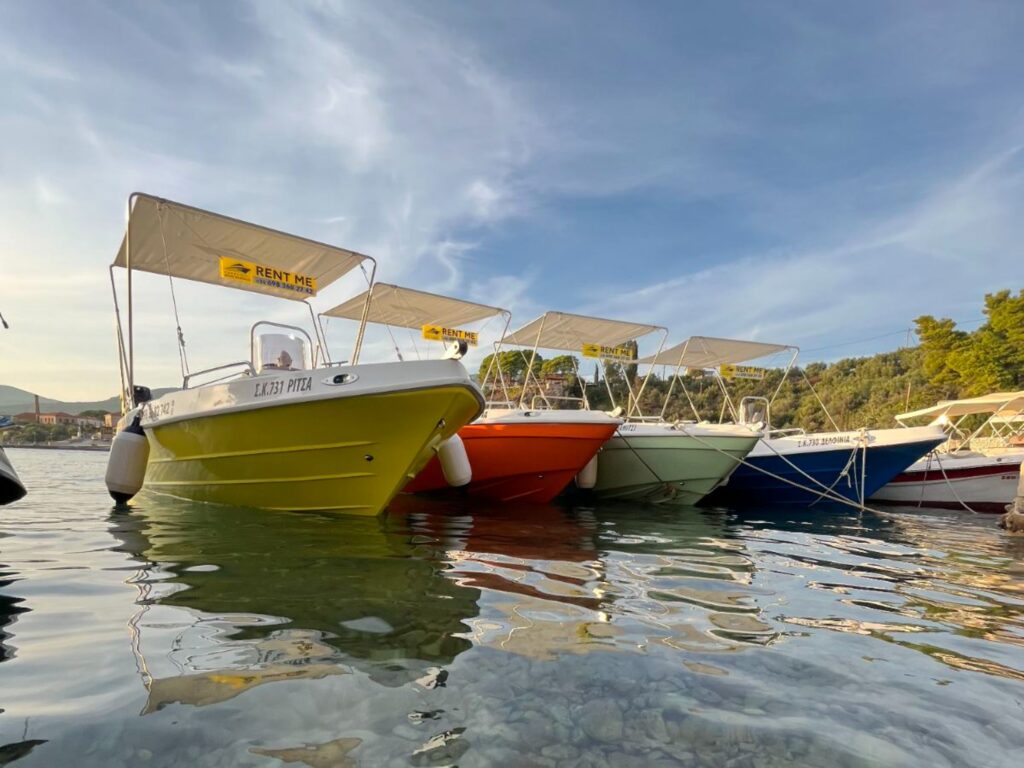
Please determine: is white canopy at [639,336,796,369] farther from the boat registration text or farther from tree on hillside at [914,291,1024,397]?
tree on hillside at [914,291,1024,397]

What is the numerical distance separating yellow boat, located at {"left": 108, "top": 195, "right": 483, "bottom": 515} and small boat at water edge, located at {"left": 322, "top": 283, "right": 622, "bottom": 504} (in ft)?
7.42

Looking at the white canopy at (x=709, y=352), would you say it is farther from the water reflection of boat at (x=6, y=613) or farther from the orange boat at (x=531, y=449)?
the water reflection of boat at (x=6, y=613)

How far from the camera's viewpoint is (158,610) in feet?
10.2

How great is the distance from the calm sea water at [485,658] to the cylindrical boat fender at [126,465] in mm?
2406

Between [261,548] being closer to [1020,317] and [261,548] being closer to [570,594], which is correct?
[570,594]

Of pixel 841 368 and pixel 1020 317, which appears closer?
pixel 1020 317

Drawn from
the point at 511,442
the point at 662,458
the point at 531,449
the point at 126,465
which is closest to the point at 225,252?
the point at 126,465

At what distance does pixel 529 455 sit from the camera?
10.8m

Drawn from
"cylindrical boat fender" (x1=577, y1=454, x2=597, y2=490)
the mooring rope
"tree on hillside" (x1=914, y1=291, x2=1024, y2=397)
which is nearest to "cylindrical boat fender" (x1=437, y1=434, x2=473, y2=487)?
"cylindrical boat fender" (x1=577, y1=454, x2=597, y2=490)

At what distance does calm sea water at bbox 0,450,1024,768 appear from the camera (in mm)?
1880

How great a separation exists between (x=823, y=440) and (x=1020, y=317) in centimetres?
2584

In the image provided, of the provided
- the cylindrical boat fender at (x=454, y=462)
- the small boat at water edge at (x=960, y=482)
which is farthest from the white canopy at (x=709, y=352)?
the cylindrical boat fender at (x=454, y=462)

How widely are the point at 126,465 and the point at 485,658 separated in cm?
735

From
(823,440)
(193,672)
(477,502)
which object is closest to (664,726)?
(193,672)
